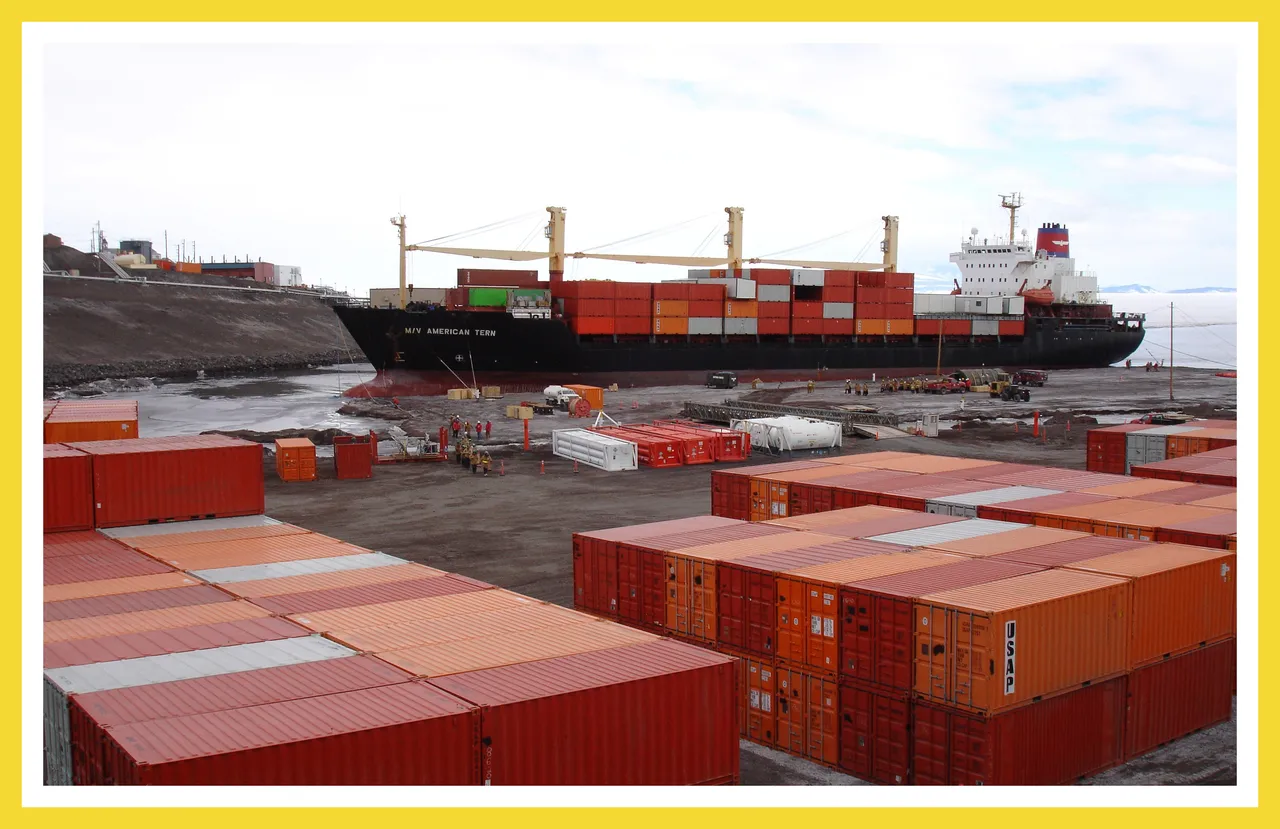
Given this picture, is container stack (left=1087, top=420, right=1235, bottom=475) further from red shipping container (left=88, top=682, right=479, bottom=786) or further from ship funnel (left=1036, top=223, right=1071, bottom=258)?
ship funnel (left=1036, top=223, right=1071, bottom=258)

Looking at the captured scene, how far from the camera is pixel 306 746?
1073 cm

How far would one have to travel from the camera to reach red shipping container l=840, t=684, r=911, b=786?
1498 centimetres

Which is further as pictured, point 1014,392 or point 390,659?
point 1014,392

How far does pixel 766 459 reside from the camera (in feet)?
148

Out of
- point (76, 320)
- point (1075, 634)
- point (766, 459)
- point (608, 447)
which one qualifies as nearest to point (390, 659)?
point (1075, 634)

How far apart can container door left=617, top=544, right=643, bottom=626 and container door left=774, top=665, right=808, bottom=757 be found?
10.6 ft

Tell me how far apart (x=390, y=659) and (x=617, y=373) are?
6545 cm

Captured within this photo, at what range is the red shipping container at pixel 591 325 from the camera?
256ft

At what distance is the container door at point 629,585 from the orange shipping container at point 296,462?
23562 mm

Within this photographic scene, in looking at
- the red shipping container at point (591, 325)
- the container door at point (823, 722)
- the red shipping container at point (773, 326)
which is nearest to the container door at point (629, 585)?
the container door at point (823, 722)

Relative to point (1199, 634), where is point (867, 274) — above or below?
above

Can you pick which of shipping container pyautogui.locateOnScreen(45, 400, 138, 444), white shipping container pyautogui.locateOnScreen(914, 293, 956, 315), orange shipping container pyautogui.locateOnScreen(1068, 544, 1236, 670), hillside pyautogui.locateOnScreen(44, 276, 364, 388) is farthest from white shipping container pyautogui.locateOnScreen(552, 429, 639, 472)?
hillside pyautogui.locateOnScreen(44, 276, 364, 388)
